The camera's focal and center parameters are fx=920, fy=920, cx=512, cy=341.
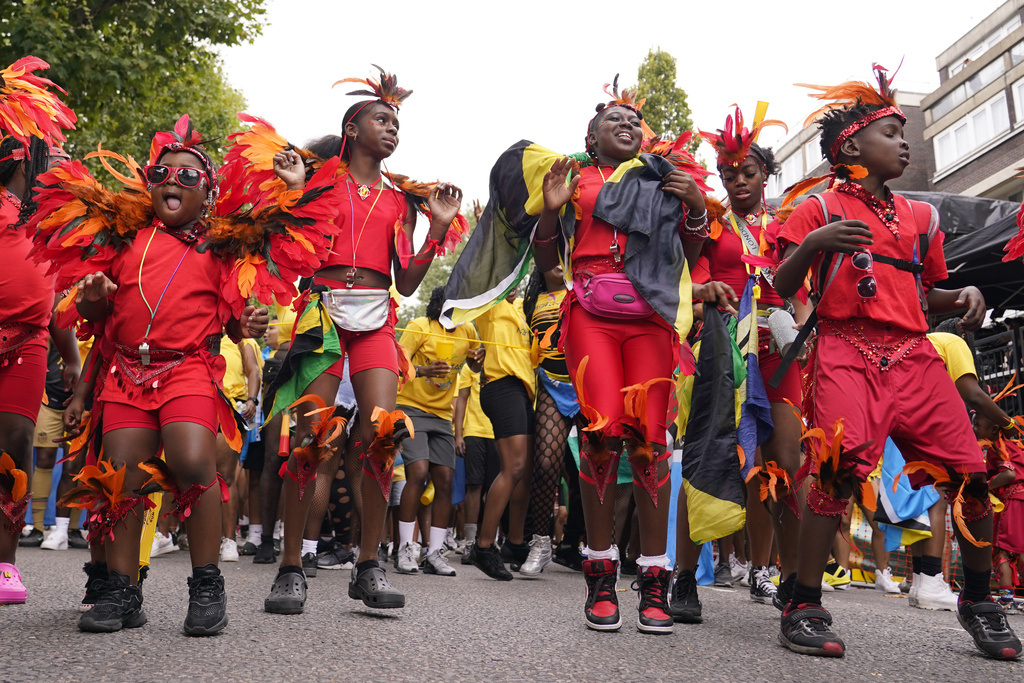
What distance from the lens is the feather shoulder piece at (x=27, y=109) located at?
3953mm

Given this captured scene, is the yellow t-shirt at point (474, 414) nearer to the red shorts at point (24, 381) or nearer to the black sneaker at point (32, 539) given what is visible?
the black sneaker at point (32, 539)

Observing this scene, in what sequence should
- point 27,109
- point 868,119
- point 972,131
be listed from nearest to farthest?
point 868,119 → point 27,109 → point 972,131

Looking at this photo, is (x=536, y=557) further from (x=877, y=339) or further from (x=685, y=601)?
(x=877, y=339)

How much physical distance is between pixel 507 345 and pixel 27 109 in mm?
3476

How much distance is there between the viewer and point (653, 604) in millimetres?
3549

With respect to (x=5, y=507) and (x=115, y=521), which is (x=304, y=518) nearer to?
(x=115, y=521)

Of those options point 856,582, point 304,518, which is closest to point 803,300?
point 304,518

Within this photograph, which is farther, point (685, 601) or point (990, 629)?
point (685, 601)

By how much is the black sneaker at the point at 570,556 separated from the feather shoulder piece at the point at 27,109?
16.4ft

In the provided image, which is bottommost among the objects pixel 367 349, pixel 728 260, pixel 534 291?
pixel 367 349

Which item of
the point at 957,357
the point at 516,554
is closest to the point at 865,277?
the point at 957,357

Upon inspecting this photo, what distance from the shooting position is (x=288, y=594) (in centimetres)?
381

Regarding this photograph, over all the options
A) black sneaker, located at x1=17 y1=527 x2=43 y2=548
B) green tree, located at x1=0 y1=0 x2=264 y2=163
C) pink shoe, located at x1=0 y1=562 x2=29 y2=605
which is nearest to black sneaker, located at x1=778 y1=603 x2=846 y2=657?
pink shoe, located at x1=0 y1=562 x2=29 y2=605

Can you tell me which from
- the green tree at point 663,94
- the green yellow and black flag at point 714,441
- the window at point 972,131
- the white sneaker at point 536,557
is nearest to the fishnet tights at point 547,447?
the white sneaker at point 536,557
